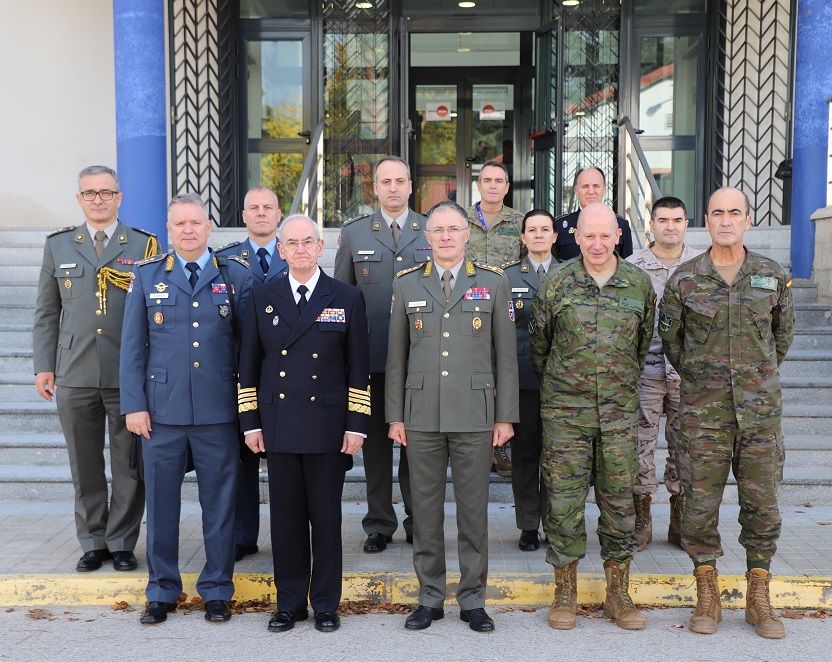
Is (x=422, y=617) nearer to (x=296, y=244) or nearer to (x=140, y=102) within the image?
(x=296, y=244)

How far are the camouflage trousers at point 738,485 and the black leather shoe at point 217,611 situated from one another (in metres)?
2.18

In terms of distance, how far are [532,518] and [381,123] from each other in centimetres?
734

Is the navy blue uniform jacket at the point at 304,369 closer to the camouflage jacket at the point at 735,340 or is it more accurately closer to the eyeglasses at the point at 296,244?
the eyeglasses at the point at 296,244

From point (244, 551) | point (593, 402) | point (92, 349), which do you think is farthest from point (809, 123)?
point (92, 349)

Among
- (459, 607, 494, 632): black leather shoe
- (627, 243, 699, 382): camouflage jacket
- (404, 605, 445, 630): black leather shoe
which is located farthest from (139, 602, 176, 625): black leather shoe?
(627, 243, 699, 382): camouflage jacket

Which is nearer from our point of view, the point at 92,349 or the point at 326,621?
the point at 326,621

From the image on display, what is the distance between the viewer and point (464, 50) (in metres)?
12.2

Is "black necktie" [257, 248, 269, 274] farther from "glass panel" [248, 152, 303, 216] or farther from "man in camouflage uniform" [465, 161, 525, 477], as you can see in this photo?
"glass panel" [248, 152, 303, 216]

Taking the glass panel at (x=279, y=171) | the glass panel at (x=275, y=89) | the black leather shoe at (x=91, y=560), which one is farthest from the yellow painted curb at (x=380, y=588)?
the glass panel at (x=275, y=89)

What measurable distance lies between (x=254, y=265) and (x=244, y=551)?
157cm

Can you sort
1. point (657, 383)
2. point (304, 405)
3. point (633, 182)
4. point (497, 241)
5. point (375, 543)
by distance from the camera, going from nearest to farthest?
1. point (304, 405)
2. point (657, 383)
3. point (375, 543)
4. point (497, 241)
5. point (633, 182)

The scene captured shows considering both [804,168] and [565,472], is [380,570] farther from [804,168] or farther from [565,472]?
[804,168]

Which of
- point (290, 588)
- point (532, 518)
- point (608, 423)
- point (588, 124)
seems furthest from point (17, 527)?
point (588, 124)

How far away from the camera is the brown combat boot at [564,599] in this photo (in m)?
4.12
